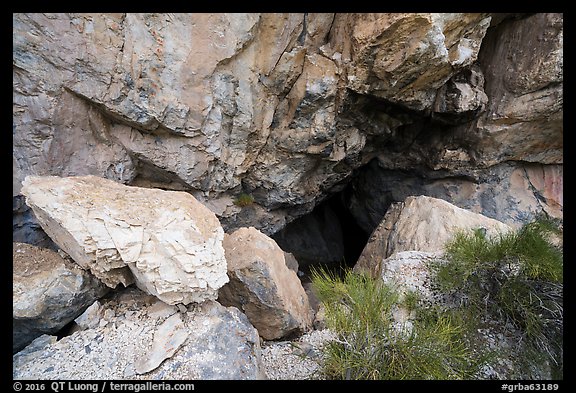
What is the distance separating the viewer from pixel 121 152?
431 cm

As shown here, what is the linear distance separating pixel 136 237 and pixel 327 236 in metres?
7.78

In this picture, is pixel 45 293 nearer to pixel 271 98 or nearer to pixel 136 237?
pixel 136 237

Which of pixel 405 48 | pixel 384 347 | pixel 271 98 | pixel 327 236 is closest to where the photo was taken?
pixel 384 347

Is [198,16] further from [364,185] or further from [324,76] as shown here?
[364,185]

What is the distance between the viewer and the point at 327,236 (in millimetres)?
9914

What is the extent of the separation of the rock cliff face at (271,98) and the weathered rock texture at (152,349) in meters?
1.62

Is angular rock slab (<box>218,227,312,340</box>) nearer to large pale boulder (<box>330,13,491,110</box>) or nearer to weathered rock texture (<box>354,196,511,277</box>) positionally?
weathered rock texture (<box>354,196,511,277</box>)

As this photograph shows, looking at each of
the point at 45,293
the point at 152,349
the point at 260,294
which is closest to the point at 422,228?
the point at 260,294

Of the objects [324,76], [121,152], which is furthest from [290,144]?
[121,152]

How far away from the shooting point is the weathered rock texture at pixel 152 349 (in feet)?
7.74

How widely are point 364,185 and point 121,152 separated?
5.96 meters

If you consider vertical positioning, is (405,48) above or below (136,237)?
above

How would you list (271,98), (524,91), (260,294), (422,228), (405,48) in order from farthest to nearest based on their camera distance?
(524,91) → (271,98) → (405,48) → (422,228) → (260,294)
